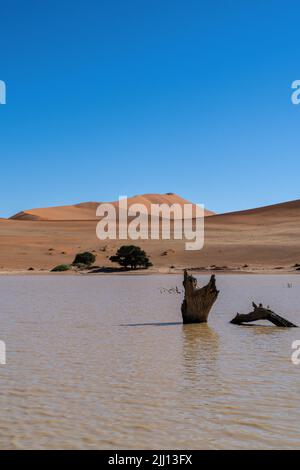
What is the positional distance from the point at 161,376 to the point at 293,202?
108 m

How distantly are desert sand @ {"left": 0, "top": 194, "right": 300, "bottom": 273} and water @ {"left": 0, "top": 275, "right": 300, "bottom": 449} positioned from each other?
37453 mm

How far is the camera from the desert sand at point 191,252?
5978 centimetres

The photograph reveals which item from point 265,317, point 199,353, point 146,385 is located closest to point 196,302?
point 265,317

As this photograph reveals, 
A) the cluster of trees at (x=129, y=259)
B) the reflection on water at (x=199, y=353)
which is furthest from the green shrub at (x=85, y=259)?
the reflection on water at (x=199, y=353)

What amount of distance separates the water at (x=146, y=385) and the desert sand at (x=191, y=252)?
37453 millimetres

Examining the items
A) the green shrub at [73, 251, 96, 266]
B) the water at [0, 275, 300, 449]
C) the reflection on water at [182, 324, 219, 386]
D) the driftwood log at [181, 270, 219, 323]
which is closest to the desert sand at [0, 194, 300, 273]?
the green shrub at [73, 251, 96, 266]

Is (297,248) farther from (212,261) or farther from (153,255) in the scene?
(153,255)

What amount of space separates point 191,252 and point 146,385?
185 ft

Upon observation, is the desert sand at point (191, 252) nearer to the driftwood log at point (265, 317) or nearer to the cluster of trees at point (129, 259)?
the cluster of trees at point (129, 259)

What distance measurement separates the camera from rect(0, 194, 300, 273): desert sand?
2354 inches

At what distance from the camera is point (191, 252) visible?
66.4 metres

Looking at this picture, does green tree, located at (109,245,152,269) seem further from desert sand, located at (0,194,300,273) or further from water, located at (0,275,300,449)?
water, located at (0,275,300,449)

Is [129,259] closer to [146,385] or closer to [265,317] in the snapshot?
[265,317]

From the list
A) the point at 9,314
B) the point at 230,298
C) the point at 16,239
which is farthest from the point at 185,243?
the point at 9,314
